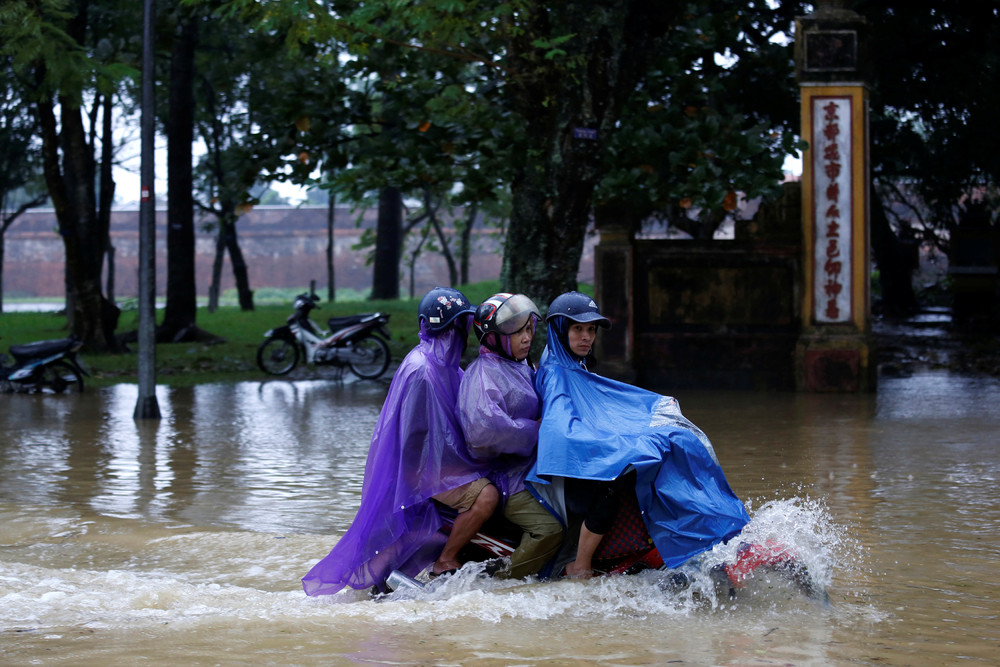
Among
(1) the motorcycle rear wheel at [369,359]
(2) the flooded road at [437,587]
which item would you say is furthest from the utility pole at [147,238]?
(1) the motorcycle rear wheel at [369,359]

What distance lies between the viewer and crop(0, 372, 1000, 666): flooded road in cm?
443

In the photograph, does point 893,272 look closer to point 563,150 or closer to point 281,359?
point 281,359

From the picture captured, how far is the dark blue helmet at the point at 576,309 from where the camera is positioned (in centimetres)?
521

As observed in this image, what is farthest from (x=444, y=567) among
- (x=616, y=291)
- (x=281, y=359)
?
(x=281, y=359)

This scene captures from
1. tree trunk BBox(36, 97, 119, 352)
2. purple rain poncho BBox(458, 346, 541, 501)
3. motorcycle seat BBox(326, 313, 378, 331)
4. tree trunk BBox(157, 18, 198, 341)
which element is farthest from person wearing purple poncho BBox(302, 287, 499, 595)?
tree trunk BBox(157, 18, 198, 341)

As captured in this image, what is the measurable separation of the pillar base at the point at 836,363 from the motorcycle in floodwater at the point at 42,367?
9.00 m

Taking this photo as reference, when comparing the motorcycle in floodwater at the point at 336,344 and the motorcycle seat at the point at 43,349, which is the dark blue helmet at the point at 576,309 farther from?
Result: the motorcycle seat at the point at 43,349

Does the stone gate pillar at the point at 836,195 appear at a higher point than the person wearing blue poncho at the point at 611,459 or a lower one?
higher

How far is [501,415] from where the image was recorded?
5.04m

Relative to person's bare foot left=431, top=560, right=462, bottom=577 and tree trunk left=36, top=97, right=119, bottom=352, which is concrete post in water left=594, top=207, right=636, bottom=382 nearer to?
tree trunk left=36, top=97, right=119, bottom=352

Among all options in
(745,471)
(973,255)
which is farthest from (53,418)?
(973,255)

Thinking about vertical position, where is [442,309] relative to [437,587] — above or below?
above

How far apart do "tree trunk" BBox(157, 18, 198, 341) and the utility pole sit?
30.4 ft

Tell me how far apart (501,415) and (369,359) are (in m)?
11.4
